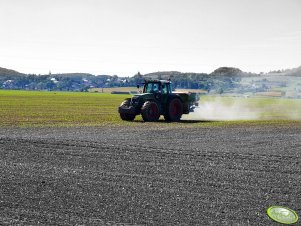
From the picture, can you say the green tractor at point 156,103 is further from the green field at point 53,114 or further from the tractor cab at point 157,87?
the green field at point 53,114

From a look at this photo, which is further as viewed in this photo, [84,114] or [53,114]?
[84,114]

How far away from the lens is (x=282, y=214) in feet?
27.0

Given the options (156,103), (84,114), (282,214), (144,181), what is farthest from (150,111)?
(282,214)

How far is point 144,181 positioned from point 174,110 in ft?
54.0

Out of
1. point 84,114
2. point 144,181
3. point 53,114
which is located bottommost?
point 84,114

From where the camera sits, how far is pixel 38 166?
454 inches

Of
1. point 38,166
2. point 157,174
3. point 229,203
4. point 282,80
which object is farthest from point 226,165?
point 282,80

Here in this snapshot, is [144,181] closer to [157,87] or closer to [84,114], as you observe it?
[157,87]

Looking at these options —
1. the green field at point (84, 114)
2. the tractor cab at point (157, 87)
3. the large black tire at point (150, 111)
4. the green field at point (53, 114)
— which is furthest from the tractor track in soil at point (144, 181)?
the tractor cab at point (157, 87)

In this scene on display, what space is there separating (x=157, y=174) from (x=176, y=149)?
3874 mm

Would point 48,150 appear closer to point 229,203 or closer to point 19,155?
point 19,155

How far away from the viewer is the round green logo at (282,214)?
26.1 ft

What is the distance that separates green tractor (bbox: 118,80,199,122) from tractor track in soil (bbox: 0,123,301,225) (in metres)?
8.67

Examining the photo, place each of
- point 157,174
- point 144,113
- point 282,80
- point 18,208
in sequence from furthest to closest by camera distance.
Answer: point 282,80
point 144,113
point 157,174
point 18,208
